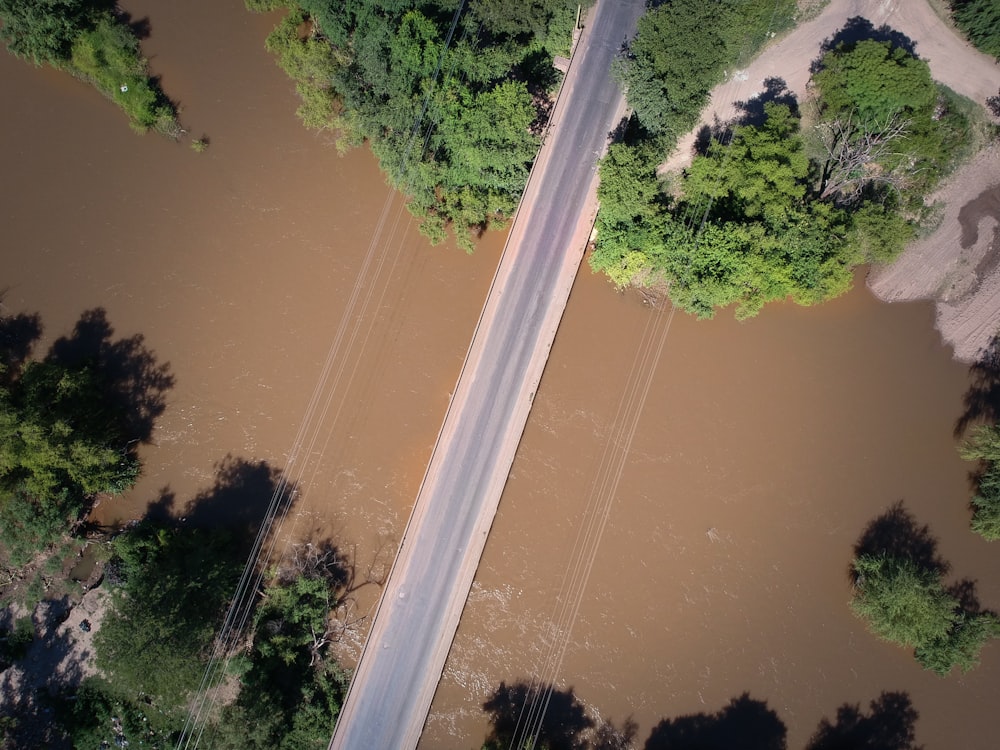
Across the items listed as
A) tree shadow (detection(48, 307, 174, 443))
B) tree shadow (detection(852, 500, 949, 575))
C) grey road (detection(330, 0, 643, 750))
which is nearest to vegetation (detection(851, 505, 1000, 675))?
tree shadow (detection(852, 500, 949, 575))

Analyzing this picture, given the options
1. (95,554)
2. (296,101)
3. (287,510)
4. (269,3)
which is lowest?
(95,554)

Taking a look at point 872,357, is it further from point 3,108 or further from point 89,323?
point 3,108

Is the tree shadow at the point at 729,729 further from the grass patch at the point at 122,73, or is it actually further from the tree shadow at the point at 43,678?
the grass patch at the point at 122,73

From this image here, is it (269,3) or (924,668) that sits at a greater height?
(269,3)

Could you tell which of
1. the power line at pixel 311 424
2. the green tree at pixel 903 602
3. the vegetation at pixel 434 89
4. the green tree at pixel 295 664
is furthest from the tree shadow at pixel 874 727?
the vegetation at pixel 434 89

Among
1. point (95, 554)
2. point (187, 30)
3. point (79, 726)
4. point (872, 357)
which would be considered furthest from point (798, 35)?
point (79, 726)

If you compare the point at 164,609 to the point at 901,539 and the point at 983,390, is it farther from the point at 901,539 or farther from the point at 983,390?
the point at 983,390
